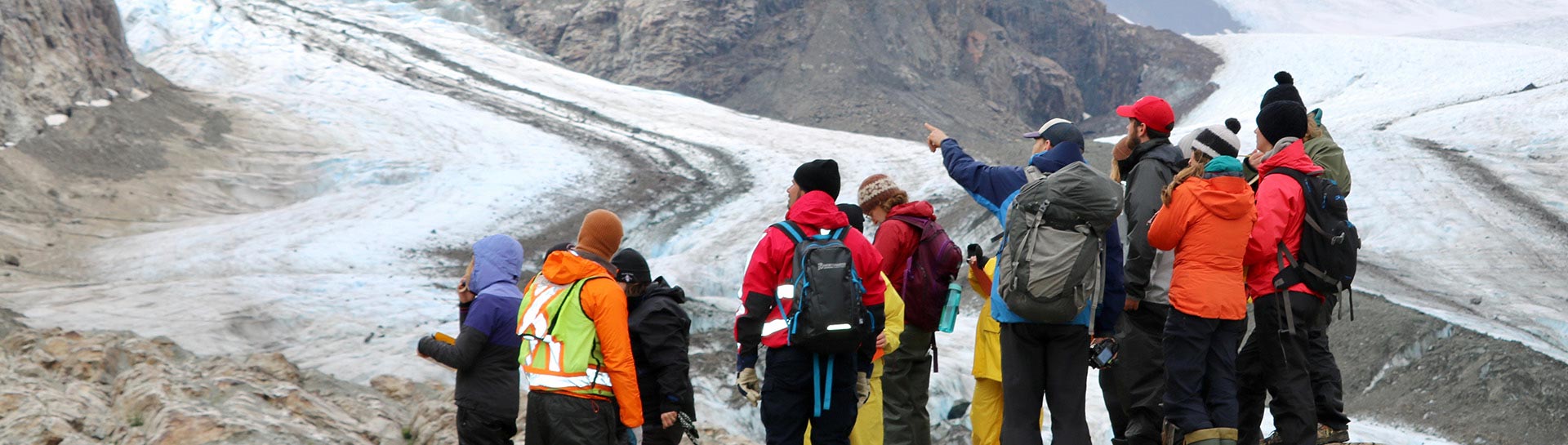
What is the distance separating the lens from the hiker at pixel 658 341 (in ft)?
14.7

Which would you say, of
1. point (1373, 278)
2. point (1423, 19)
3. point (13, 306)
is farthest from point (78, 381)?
point (1423, 19)

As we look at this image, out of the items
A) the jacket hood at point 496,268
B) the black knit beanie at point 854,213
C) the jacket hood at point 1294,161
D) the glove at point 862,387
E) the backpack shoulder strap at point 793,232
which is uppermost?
the jacket hood at point 1294,161

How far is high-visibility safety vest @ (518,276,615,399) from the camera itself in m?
4.15

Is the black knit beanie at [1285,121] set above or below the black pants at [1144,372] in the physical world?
above

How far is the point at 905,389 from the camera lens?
5.43 metres

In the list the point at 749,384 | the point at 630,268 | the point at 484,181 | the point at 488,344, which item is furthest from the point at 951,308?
the point at 484,181

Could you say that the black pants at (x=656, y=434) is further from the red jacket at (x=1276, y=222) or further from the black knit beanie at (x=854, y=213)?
the red jacket at (x=1276, y=222)

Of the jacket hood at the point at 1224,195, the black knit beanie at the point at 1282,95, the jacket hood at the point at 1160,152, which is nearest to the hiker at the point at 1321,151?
the black knit beanie at the point at 1282,95

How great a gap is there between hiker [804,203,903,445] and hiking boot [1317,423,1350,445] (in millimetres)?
1880

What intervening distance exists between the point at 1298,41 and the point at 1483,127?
77.7 ft

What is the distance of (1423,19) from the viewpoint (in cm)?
7444

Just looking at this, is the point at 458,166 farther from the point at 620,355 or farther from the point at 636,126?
the point at 620,355

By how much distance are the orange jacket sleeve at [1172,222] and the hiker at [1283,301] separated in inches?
16.3

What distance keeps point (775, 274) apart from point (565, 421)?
0.91 meters
